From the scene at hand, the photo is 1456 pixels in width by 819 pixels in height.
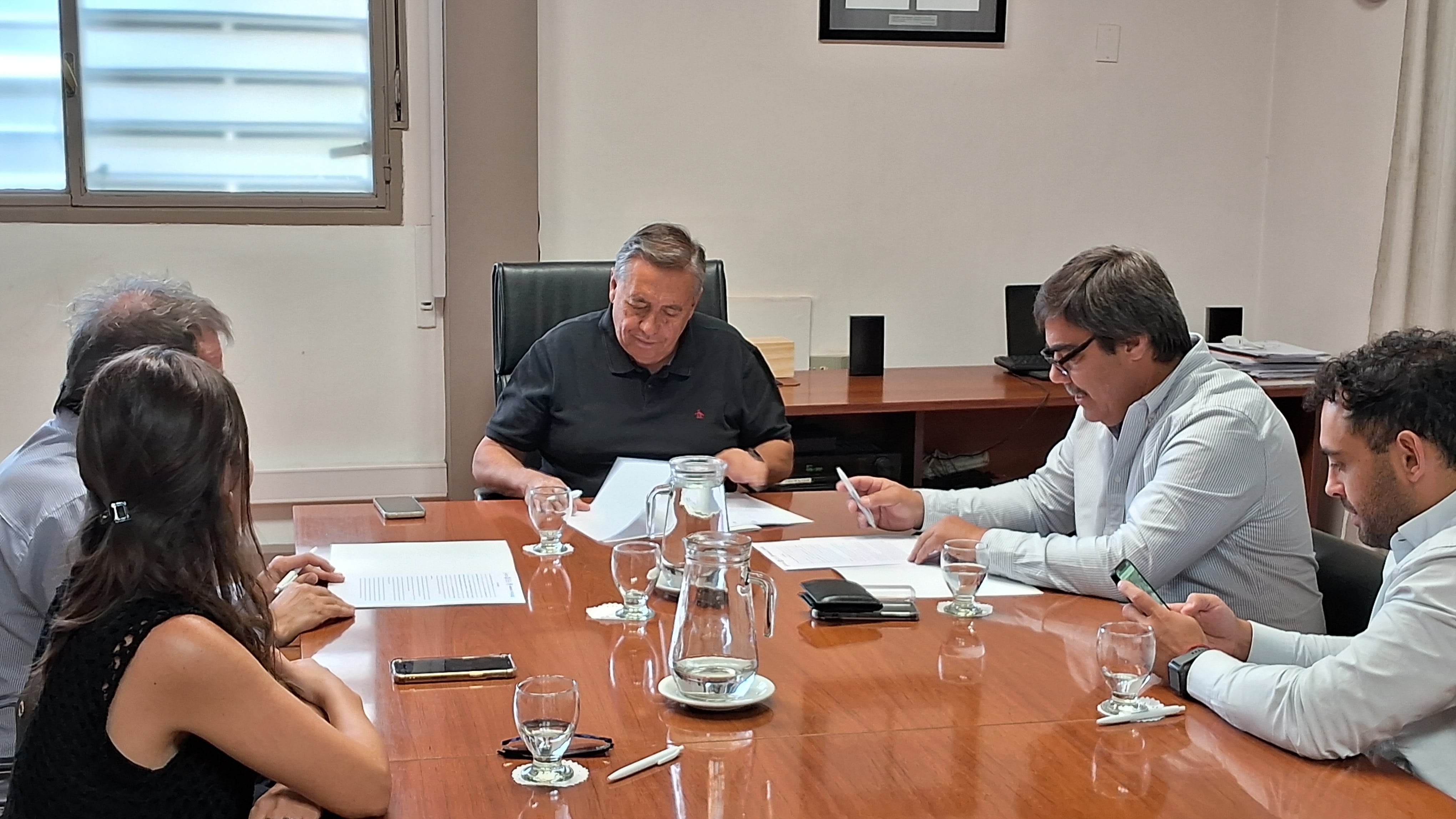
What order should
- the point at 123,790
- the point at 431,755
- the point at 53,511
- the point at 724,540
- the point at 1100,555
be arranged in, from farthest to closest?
1. the point at 1100,555
2. the point at 53,511
3. the point at 724,540
4. the point at 431,755
5. the point at 123,790

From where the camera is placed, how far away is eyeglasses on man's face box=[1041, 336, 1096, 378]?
2174mm

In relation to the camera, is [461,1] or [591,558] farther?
[461,1]

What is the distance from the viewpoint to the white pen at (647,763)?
4.29 feet

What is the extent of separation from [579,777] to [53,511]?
912mm

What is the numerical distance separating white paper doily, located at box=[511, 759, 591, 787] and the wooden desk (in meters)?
2.07

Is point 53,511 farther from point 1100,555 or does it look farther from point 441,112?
point 441,112

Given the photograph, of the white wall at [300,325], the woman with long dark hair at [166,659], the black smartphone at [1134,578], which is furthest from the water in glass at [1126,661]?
the white wall at [300,325]

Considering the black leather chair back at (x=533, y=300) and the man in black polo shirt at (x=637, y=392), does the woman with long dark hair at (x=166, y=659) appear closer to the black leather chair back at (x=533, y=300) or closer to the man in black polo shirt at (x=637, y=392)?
the man in black polo shirt at (x=637, y=392)

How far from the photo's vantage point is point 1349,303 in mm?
3996

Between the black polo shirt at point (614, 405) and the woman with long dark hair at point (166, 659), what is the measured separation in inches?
57.8

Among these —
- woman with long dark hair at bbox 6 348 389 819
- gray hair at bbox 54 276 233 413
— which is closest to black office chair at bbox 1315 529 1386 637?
woman with long dark hair at bbox 6 348 389 819

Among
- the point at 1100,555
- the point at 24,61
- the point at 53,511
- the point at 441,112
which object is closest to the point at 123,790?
the point at 53,511

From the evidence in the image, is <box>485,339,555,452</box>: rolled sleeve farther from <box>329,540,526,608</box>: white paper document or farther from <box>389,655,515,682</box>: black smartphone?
<box>389,655,515,682</box>: black smartphone

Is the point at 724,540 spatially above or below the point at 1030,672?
above
